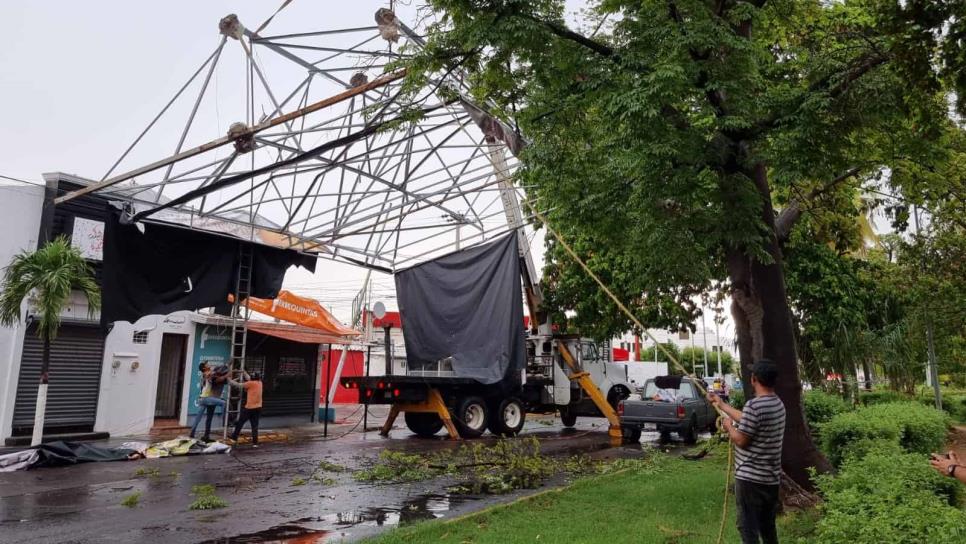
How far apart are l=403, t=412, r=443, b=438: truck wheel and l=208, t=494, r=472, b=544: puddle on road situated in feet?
27.6

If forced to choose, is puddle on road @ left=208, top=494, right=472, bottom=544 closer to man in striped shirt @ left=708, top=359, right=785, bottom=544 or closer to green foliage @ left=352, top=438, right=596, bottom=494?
green foliage @ left=352, top=438, right=596, bottom=494

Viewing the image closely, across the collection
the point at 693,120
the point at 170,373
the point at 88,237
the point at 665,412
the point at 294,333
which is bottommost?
the point at 665,412

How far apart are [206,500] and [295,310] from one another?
10.4 metres

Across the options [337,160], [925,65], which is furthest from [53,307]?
[925,65]

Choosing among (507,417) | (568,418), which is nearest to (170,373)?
(507,417)

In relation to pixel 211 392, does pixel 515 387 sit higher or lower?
higher

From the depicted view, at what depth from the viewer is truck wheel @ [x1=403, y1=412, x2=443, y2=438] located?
17031 millimetres

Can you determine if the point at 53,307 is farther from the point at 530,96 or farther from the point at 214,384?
the point at 530,96

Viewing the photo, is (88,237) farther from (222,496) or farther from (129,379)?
(222,496)

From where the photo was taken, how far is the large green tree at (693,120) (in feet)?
19.7

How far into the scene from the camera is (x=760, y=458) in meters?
4.54

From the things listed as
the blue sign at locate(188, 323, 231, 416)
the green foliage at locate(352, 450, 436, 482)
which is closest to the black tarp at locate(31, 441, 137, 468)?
the green foliage at locate(352, 450, 436, 482)

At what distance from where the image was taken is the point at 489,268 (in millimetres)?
16141

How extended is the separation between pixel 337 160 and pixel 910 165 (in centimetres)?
924
